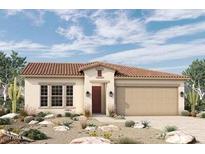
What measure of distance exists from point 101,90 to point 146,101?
3.30 metres

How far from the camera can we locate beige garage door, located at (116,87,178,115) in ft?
84.6

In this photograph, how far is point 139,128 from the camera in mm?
17344

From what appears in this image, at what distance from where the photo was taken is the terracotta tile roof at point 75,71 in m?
25.0

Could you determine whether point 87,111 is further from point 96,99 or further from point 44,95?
point 44,95

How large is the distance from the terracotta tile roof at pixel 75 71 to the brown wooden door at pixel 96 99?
71.2 inches

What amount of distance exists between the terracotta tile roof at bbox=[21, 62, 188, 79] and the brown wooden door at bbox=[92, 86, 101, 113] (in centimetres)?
181

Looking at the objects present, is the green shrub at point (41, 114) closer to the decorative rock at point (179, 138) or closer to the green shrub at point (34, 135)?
the green shrub at point (34, 135)

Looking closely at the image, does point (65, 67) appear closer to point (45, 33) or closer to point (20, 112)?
point (20, 112)

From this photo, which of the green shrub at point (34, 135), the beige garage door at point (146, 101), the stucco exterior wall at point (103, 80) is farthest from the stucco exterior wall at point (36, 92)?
the green shrub at point (34, 135)
